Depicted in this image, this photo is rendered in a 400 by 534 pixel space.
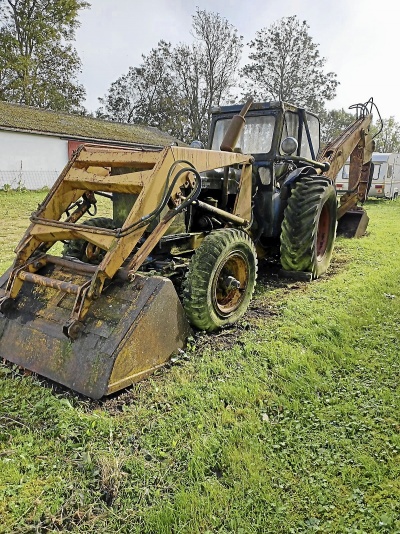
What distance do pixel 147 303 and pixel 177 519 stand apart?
1.50 meters

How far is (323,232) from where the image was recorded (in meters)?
6.46

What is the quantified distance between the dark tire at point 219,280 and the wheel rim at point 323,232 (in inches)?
86.0

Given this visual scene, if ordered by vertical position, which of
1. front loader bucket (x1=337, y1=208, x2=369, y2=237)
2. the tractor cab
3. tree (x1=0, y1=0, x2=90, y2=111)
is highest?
tree (x1=0, y1=0, x2=90, y2=111)

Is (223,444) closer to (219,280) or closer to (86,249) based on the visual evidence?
(219,280)

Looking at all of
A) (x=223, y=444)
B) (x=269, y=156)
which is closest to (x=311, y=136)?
(x=269, y=156)

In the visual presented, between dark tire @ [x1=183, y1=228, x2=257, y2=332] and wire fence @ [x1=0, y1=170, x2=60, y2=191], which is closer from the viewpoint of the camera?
dark tire @ [x1=183, y1=228, x2=257, y2=332]

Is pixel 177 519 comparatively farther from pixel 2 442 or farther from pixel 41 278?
pixel 41 278

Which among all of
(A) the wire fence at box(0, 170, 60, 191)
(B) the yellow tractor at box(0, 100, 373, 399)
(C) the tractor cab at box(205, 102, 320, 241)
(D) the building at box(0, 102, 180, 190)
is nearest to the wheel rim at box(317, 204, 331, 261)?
(B) the yellow tractor at box(0, 100, 373, 399)

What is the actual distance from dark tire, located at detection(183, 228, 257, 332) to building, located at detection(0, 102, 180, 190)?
16.7m

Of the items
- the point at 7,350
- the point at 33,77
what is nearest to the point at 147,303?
the point at 7,350

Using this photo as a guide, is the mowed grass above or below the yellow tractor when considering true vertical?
below

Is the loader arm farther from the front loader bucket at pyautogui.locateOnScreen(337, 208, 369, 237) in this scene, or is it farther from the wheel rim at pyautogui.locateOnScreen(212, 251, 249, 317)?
the front loader bucket at pyautogui.locateOnScreen(337, 208, 369, 237)

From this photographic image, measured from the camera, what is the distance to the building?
65.3ft

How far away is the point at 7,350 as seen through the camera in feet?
11.2
